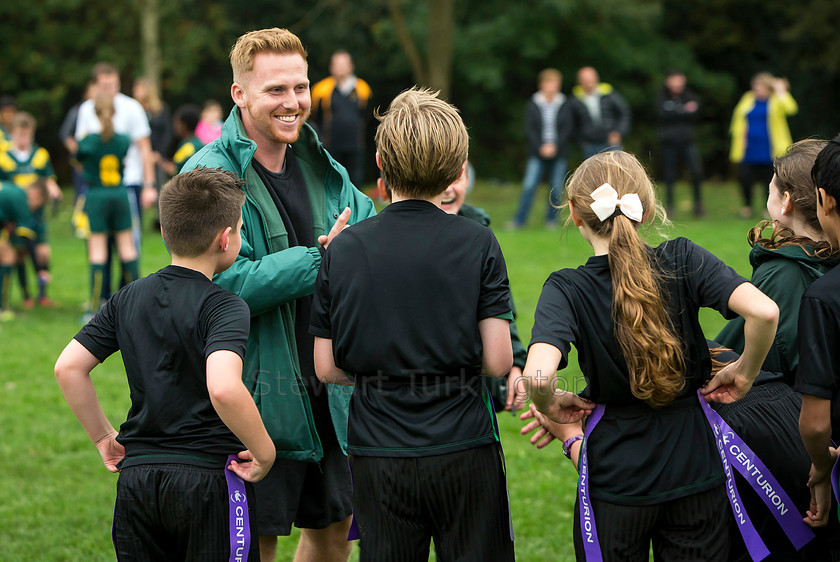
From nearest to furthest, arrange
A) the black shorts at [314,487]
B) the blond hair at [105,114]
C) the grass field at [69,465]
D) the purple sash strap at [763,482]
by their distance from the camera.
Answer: the purple sash strap at [763,482]
the black shorts at [314,487]
the grass field at [69,465]
the blond hair at [105,114]

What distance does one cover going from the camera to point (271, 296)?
3.14 meters

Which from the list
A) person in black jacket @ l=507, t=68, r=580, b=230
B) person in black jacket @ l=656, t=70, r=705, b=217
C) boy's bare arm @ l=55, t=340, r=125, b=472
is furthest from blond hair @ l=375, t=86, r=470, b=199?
person in black jacket @ l=656, t=70, r=705, b=217

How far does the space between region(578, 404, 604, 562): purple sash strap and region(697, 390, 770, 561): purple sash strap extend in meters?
0.35

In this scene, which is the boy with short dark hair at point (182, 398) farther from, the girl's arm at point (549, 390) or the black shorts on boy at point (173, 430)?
the girl's arm at point (549, 390)

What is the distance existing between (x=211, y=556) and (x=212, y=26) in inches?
1201

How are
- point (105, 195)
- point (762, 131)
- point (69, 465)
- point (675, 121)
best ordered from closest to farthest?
point (69, 465) → point (105, 195) → point (762, 131) → point (675, 121)

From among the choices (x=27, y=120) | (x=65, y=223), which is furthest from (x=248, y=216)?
(x=65, y=223)

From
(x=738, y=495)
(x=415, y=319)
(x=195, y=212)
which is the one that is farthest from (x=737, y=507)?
(x=195, y=212)

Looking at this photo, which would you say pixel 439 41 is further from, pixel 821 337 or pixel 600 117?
pixel 821 337

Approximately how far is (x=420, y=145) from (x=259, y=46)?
0.97 metres

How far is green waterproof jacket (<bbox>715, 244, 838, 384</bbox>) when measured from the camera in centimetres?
311

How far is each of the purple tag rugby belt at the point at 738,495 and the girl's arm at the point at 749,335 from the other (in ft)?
0.34

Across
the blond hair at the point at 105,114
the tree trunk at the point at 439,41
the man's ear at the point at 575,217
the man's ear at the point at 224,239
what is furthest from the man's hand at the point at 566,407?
the tree trunk at the point at 439,41

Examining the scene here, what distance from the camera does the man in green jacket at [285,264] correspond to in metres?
3.19
